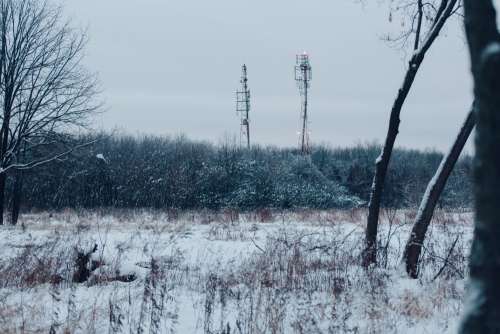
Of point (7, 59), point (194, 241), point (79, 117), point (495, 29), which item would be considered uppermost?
point (7, 59)

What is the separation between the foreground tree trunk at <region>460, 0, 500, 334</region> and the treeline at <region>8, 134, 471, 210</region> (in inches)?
1174

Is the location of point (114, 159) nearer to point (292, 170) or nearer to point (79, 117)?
point (292, 170)

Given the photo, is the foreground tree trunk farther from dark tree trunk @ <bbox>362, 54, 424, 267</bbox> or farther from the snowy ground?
dark tree trunk @ <bbox>362, 54, 424, 267</bbox>

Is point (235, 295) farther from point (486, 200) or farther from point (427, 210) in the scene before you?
point (486, 200)

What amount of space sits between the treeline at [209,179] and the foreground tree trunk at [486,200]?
29.8m

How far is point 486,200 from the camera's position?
2.52 metres

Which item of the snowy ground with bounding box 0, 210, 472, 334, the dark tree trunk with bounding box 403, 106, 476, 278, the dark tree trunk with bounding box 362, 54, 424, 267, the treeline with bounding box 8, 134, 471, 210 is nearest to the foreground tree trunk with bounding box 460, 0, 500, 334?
the snowy ground with bounding box 0, 210, 472, 334

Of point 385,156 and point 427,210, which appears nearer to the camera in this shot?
point 427,210

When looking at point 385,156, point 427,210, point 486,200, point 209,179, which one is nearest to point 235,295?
point 427,210

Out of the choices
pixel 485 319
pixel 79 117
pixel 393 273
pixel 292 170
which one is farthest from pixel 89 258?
pixel 292 170

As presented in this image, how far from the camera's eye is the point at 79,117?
1927 cm

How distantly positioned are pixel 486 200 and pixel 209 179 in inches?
1442

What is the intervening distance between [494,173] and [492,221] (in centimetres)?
24

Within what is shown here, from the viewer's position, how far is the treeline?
3456cm
